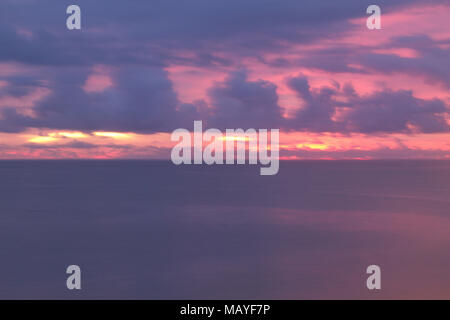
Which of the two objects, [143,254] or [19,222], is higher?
[19,222]

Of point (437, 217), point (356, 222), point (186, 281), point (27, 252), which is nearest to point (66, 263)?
point (27, 252)

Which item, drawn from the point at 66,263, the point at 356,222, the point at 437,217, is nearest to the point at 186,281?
the point at 66,263

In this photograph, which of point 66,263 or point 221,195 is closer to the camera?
point 66,263

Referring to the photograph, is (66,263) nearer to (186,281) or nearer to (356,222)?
(186,281)
